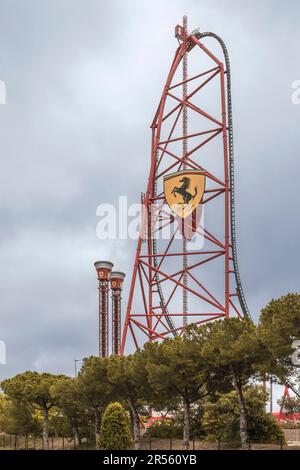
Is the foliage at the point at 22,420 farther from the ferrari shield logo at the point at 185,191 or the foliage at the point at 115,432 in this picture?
the foliage at the point at 115,432

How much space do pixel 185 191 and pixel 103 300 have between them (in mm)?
27172

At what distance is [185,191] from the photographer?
48156 millimetres

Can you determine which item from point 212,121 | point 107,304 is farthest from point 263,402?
point 107,304

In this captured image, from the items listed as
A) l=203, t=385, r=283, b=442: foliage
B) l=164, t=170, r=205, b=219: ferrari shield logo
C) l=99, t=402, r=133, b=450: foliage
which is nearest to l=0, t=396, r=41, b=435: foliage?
l=203, t=385, r=283, b=442: foliage

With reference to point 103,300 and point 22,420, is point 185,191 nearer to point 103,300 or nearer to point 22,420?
point 22,420

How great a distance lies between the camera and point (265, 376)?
33562 millimetres

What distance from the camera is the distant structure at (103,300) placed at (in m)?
70.5

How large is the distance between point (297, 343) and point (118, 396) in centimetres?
1845

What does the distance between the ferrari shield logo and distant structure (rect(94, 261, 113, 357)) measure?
25903mm

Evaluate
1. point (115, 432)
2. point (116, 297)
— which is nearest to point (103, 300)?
point (116, 297)

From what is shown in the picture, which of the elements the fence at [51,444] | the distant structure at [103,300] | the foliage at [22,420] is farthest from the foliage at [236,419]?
the distant structure at [103,300]

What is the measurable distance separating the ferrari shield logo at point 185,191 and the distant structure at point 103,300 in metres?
25.9

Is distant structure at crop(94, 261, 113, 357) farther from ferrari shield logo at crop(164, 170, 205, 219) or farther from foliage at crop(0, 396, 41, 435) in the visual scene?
ferrari shield logo at crop(164, 170, 205, 219)

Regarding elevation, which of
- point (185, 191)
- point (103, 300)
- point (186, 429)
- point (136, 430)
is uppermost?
point (185, 191)
